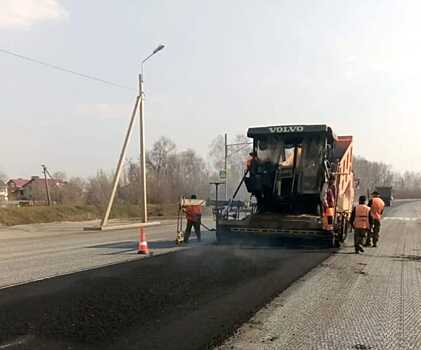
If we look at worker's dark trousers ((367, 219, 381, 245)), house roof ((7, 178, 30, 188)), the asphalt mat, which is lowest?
→ the asphalt mat

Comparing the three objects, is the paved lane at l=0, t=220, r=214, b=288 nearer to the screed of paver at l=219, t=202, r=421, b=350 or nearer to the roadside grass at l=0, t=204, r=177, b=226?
the screed of paver at l=219, t=202, r=421, b=350

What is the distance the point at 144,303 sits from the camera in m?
6.89

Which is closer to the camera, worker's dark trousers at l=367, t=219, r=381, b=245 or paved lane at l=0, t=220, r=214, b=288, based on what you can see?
paved lane at l=0, t=220, r=214, b=288

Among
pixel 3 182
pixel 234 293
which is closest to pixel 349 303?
pixel 234 293

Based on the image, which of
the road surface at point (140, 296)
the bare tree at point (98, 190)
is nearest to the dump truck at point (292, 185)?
the road surface at point (140, 296)

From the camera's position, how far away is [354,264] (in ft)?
35.4

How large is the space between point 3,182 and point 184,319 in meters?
114

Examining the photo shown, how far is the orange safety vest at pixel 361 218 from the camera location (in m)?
13.1

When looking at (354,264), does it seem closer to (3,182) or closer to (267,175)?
(267,175)

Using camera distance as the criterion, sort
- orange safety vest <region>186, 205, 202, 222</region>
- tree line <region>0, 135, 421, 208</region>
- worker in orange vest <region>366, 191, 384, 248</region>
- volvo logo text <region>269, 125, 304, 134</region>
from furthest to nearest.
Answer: tree line <region>0, 135, 421, 208</region>
orange safety vest <region>186, 205, 202, 222</region>
worker in orange vest <region>366, 191, 384, 248</region>
volvo logo text <region>269, 125, 304, 134</region>

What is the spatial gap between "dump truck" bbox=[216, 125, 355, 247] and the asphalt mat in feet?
8.42

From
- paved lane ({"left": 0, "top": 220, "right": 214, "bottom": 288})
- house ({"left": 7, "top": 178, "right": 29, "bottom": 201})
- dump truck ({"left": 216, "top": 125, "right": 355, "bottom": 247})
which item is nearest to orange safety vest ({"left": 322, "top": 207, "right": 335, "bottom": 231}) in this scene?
dump truck ({"left": 216, "top": 125, "right": 355, "bottom": 247})

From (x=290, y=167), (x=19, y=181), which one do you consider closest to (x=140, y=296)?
(x=290, y=167)

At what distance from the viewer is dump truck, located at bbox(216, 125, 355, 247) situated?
13.5 metres
